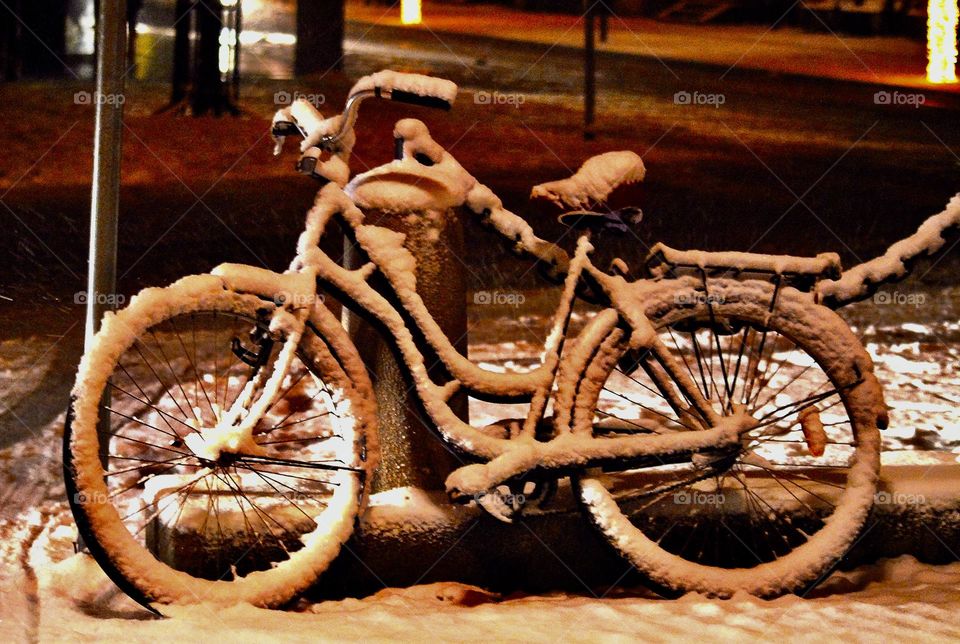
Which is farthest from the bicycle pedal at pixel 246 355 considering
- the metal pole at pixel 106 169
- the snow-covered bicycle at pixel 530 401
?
the metal pole at pixel 106 169

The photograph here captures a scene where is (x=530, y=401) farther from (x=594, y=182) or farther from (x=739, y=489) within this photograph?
(x=739, y=489)

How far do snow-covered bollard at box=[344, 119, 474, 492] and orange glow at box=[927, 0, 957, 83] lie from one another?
17.7 feet

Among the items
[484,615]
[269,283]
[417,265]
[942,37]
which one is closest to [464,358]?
[417,265]

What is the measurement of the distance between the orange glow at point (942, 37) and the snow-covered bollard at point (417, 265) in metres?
5.40

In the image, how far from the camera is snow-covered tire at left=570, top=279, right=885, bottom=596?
4.92 meters

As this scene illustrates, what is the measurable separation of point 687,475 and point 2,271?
644 cm

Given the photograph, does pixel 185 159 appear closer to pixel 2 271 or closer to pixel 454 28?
pixel 2 271

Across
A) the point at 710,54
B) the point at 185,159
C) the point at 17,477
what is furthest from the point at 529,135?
the point at 17,477

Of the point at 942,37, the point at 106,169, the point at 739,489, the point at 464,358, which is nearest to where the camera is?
the point at 464,358

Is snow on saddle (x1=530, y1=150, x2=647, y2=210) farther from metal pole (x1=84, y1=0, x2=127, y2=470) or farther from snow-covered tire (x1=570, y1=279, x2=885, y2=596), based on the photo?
metal pole (x1=84, y1=0, x2=127, y2=470)

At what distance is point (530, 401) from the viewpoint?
5020 millimetres

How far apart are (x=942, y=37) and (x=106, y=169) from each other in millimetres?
6908

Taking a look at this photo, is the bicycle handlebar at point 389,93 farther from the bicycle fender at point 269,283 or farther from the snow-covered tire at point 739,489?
the snow-covered tire at point 739,489

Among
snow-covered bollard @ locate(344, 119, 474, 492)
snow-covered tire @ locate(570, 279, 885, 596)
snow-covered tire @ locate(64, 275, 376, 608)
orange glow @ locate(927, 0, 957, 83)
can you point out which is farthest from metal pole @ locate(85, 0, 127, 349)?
orange glow @ locate(927, 0, 957, 83)
